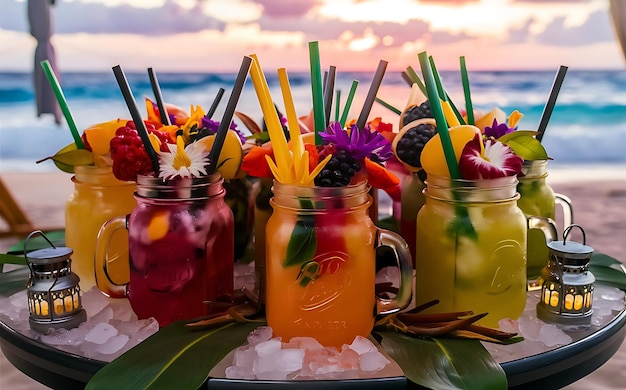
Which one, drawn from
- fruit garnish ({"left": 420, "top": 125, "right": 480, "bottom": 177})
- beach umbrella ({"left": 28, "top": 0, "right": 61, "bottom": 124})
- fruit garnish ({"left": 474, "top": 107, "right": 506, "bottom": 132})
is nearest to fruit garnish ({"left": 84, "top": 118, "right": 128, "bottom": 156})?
fruit garnish ({"left": 420, "top": 125, "right": 480, "bottom": 177})

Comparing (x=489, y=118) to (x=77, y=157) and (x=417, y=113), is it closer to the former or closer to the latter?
(x=417, y=113)

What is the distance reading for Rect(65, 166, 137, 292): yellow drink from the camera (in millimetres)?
1093

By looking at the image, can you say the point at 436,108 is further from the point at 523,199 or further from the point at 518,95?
the point at 518,95

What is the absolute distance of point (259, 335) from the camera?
89 centimetres

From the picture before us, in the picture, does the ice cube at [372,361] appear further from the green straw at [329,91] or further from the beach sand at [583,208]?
the beach sand at [583,208]

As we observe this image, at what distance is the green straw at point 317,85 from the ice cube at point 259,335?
0.27 meters

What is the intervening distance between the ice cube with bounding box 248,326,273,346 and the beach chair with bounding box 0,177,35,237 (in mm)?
2819

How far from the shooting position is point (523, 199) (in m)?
1.15

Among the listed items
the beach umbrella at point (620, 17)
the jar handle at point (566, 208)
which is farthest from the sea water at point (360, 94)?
the jar handle at point (566, 208)

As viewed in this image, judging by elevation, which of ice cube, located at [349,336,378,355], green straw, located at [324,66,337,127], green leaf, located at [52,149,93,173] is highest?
green straw, located at [324,66,337,127]

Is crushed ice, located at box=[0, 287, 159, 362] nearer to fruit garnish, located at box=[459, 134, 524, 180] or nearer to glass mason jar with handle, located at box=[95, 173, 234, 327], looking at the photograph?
glass mason jar with handle, located at box=[95, 173, 234, 327]

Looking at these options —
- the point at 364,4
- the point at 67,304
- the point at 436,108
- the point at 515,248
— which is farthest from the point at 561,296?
the point at 364,4

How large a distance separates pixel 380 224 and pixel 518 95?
8.57m

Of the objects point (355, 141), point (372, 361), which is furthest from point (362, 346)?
point (355, 141)
